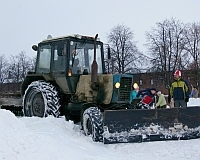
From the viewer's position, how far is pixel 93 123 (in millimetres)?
7199

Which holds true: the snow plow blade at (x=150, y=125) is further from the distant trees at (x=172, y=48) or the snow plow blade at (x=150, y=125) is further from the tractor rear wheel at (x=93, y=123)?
the distant trees at (x=172, y=48)

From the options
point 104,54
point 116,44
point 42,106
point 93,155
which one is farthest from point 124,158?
point 116,44

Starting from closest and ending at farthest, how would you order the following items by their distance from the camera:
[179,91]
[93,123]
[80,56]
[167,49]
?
[93,123], [80,56], [179,91], [167,49]

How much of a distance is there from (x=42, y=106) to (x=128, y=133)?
9.84ft

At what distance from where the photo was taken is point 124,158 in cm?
597

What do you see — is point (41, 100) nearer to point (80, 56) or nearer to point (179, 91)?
point (80, 56)

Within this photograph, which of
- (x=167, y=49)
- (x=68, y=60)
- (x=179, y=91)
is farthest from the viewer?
(x=167, y=49)

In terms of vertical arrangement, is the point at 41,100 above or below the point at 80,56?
below

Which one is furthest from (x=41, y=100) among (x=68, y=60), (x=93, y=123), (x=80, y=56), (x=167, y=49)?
(x=167, y=49)

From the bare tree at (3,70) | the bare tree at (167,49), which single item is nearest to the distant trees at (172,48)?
the bare tree at (167,49)

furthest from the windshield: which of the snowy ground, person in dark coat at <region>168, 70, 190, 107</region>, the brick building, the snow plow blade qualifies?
the brick building

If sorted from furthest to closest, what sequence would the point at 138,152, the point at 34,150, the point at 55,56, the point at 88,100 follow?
the point at 55,56, the point at 88,100, the point at 138,152, the point at 34,150

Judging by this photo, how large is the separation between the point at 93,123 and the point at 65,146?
1.20m

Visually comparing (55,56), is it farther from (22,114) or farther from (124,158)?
(124,158)
